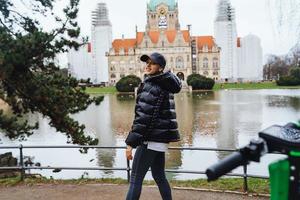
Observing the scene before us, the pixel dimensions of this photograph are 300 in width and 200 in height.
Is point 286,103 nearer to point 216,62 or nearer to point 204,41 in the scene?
point 216,62

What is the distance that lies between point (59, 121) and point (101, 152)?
5.34m

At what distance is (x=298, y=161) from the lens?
1596 millimetres

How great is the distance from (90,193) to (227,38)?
94.1 m

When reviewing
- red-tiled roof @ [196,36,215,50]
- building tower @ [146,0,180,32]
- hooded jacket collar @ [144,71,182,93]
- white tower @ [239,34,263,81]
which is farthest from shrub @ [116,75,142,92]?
hooded jacket collar @ [144,71,182,93]

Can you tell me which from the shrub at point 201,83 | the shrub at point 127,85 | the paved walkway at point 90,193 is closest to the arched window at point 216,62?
the shrub at point 201,83

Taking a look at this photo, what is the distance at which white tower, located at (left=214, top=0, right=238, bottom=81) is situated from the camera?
93438 mm

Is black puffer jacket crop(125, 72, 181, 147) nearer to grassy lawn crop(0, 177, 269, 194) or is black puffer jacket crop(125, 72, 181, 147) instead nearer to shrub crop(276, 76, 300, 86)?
grassy lawn crop(0, 177, 269, 194)

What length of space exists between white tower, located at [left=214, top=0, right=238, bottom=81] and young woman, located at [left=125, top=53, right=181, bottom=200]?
3613 inches

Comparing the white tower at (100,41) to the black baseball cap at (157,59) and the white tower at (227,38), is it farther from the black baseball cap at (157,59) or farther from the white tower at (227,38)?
the black baseball cap at (157,59)

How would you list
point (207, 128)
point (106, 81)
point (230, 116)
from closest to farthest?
point (207, 128) < point (230, 116) < point (106, 81)

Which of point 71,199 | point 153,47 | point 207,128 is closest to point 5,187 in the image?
point 71,199

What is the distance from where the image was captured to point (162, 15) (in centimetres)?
11650

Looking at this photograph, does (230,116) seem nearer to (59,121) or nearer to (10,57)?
(59,121)

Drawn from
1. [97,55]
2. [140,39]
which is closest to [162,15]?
[140,39]
